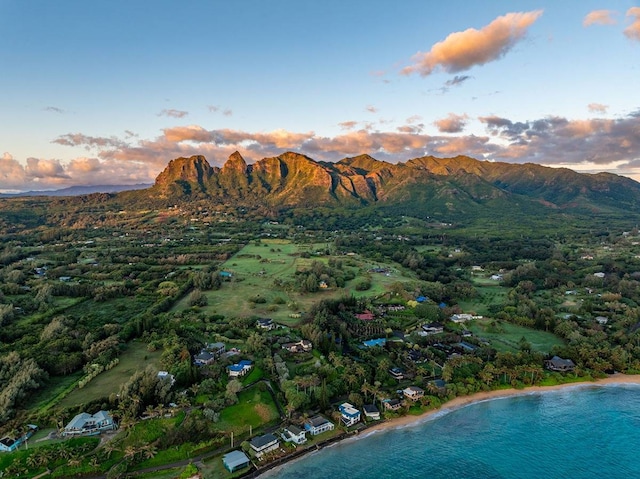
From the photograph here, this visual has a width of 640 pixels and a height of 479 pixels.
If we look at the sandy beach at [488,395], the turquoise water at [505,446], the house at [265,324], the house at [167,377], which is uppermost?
the house at [167,377]

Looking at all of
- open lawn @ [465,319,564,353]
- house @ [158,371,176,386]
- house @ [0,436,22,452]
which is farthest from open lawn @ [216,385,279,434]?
open lawn @ [465,319,564,353]

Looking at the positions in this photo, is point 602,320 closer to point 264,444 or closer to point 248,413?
point 248,413

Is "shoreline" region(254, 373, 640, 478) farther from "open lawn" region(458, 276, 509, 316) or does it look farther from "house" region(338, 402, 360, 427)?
"open lawn" region(458, 276, 509, 316)

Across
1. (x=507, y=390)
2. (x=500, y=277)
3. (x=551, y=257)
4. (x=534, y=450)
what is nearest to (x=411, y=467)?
(x=534, y=450)

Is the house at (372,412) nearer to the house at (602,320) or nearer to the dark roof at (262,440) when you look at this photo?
the dark roof at (262,440)

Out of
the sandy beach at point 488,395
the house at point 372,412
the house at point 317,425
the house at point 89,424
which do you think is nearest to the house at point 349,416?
the house at point 372,412

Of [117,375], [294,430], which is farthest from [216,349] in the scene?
[294,430]

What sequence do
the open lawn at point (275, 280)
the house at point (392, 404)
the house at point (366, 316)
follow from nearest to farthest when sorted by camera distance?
the house at point (392, 404)
the house at point (366, 316)
the open lawn at point (275, 280)
